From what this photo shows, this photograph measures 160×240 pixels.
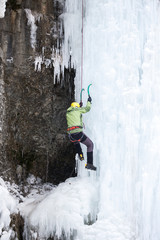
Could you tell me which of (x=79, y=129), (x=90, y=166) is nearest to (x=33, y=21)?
(x=79, y=129)

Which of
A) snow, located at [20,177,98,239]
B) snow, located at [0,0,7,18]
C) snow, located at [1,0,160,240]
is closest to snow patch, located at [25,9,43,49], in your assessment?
snow, located at [0,0,7,18]

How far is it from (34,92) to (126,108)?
2.63 metres

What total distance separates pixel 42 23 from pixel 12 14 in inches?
27.9

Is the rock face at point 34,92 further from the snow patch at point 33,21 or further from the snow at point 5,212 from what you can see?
the snow at point 5,212

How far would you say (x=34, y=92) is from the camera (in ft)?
23.5

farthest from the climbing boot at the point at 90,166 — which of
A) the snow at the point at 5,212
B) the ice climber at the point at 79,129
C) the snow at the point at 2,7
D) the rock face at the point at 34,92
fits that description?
the snow at the point at 2,7

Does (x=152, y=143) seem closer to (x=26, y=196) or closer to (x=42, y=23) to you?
(x=26, y=196)

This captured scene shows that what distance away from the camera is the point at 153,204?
5160mm

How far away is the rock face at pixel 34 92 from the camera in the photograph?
21.7 ft

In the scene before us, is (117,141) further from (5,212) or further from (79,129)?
(5,212)

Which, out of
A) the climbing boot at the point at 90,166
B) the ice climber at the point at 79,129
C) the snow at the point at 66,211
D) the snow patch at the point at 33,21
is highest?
the snow patch at the point at 33,21

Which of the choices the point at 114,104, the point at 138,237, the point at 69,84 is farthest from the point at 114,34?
the point at 138,237

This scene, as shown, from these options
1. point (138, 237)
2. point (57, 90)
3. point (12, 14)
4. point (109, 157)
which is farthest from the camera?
point (57, 90)

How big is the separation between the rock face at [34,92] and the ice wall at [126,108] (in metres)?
1.28
